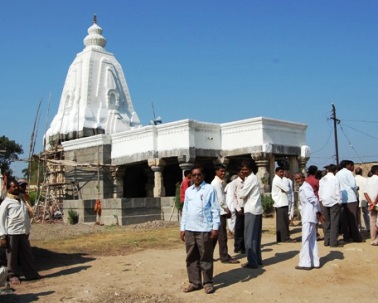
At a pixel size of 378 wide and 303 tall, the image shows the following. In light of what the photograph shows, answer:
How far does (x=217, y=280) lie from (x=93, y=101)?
19.3 metres

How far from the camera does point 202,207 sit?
216 inches

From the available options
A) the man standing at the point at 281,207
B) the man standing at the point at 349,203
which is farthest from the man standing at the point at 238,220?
the man standing at the point at 349,203

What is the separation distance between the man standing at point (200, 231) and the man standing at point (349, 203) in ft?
14.2

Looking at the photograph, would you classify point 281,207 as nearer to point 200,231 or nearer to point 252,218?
point 252,218

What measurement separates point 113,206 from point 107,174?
4802mm

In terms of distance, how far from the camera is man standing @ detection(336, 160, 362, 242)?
8789 millimetres

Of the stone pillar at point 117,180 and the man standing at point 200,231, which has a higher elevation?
the stone pillar at point 117,180

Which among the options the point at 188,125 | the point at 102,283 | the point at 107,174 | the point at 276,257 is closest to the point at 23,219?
the point at 102,283

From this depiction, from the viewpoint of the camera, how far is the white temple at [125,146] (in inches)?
672

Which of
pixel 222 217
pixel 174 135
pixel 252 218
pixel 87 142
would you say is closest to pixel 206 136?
pixel 174 135

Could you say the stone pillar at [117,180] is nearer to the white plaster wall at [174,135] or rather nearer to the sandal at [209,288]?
the white plaster wall at [174,135]

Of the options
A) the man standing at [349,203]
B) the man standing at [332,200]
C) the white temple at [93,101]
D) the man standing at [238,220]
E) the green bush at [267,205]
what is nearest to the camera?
the man standing at [238,220]

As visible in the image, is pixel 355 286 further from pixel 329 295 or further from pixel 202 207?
pixel 202 207

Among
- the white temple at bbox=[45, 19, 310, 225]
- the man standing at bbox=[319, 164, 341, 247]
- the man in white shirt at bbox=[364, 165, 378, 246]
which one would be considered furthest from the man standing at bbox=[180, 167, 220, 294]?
the white temple at bbox=[45, 19, 310, 225]
